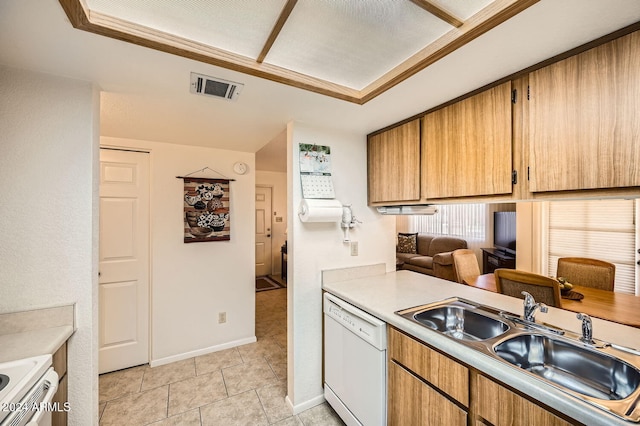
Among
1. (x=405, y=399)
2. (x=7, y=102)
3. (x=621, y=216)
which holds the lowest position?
(x=405, y=399)

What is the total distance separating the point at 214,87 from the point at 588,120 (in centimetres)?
174

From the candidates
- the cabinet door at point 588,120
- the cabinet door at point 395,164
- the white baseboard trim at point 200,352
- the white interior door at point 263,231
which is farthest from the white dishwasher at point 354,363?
the white interior door at point 263,231

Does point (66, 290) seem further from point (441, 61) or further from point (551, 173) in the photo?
point (551, 173)

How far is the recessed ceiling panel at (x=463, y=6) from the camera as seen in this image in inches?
37.5

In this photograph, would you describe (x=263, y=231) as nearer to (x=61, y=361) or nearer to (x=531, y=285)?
(x=61, y=361)

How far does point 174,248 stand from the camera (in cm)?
259

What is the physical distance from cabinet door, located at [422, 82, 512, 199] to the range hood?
281 millimetres

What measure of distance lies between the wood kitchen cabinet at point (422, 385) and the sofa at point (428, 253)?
3614mm

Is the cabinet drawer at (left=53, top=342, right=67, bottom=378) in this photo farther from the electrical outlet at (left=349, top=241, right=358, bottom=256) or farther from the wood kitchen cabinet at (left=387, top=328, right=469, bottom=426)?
the electrical outlet at (left=349, top=241, right=358, bottom=256)

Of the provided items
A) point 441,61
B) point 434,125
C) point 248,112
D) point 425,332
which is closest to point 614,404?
point 425,332

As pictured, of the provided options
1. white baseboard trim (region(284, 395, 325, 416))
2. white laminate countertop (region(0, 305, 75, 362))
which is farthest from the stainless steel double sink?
white laminate countertop (region(0, 305, 75, 362))

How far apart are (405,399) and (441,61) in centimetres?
164

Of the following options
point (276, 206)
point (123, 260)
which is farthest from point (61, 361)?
point (276, 206)

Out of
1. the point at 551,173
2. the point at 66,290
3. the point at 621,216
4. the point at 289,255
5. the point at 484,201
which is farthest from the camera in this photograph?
the point at 621,216
